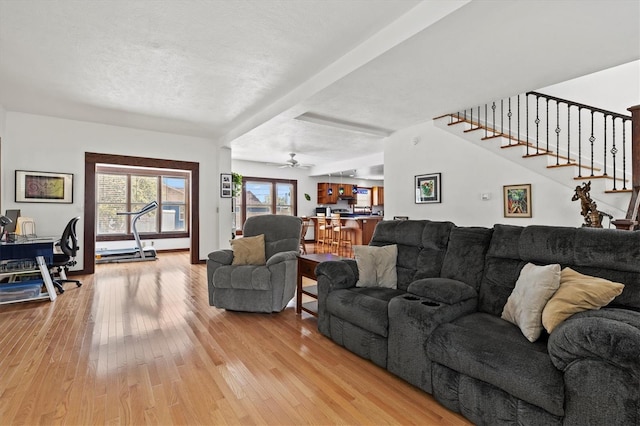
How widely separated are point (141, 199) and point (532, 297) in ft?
29.3

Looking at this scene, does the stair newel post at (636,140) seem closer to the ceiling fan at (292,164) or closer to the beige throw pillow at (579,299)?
the beige throw pillow at (579,299)

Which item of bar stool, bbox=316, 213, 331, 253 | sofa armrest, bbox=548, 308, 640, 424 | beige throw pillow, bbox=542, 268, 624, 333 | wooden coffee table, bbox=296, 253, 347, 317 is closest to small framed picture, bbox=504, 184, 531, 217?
wooden coffee table, bbox=296, 253, 347, 317

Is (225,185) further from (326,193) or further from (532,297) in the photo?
(532,297)

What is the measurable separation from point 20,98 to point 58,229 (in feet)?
6.88

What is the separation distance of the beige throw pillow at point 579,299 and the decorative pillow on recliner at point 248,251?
277cm

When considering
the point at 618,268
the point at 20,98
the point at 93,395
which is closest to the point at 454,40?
the point at 618,268

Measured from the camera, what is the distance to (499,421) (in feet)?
5.07

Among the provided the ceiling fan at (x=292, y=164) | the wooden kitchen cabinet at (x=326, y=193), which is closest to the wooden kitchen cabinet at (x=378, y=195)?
the wooden kitchen cabinet at (x=326, y=193)

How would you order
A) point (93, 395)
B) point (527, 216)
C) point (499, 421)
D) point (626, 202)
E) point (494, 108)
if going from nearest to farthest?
point (499, 421)
point (93, 395)
point (626, 202)
point (527, 216)
point (494, 108)

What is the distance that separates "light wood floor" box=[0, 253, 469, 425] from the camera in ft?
5.76

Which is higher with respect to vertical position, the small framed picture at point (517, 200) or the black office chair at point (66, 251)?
the small framed picture at point (517, 200)

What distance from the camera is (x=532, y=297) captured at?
176cm

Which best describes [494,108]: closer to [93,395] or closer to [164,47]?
[164,47]

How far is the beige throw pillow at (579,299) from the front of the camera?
159 centimetres
